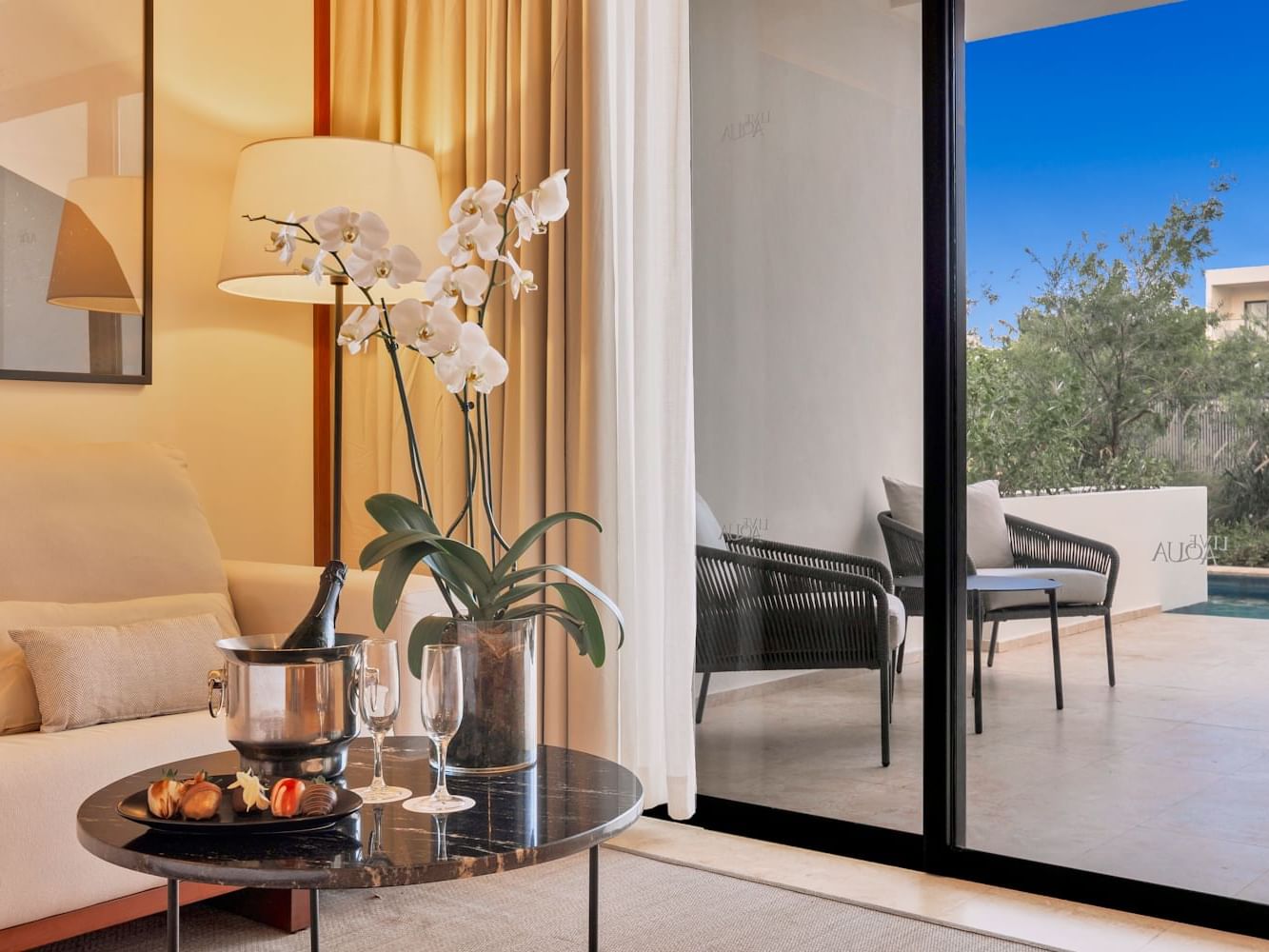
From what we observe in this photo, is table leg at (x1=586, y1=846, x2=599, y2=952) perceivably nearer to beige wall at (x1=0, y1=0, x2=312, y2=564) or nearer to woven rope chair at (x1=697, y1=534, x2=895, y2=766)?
woven rope chair at (x1=697, y1=534, x2=895, y2=766)

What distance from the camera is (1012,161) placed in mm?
2857

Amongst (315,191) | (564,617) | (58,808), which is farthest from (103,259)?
(564,617)

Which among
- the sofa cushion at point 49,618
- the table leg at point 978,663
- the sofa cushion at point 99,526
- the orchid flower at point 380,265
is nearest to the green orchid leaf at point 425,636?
the orchid flower at point 380,265

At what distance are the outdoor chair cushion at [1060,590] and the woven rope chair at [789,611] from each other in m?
0.27

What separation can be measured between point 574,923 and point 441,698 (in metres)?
1.14

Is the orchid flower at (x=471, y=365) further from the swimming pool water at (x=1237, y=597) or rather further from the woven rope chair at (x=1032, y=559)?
the swimming pool water at (x=1237, y=597)

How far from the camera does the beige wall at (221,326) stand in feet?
11.0

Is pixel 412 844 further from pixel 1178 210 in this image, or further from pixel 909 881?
pixel 1178 210

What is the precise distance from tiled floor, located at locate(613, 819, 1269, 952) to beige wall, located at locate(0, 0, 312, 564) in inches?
55.7

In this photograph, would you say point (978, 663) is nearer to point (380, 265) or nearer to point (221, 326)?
point (380, 265)

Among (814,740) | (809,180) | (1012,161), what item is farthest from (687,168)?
(814,740)

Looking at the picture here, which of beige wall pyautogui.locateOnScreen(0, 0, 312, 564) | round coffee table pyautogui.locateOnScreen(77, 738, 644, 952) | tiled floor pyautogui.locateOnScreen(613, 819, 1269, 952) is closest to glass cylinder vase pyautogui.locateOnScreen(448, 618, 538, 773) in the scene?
round coffee table pyautogui.locateOnScreen(77, 738, 644, 952)

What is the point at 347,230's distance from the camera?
5.81ft

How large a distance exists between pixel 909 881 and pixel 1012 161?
1.61m
